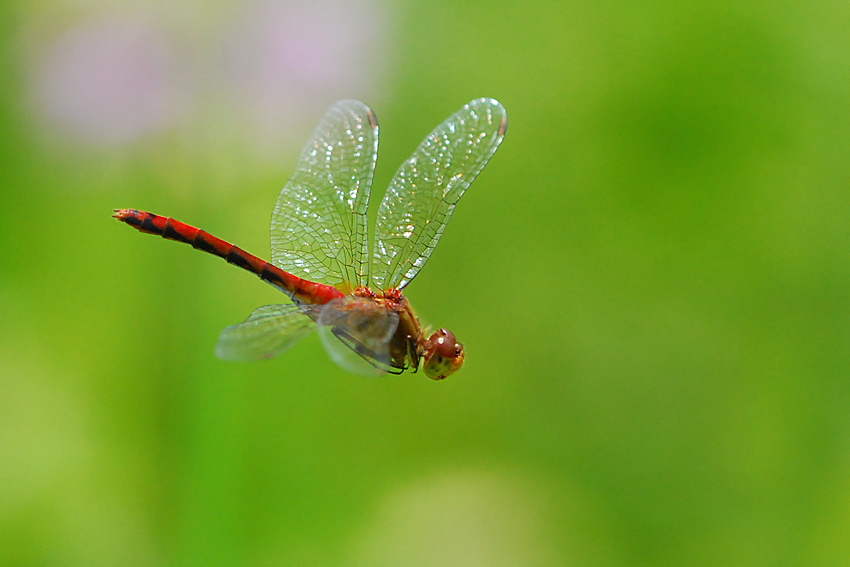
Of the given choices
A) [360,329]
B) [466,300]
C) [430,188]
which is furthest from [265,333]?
[466,300]

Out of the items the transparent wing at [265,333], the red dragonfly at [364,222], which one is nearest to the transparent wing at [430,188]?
the red dragonfly at [364,222]

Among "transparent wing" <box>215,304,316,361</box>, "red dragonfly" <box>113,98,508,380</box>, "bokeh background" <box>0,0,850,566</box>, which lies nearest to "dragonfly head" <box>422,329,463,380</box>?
"red dragonfly" <box>113,98,508,380</box>

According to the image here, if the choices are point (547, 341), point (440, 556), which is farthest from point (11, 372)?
point (547, 341)

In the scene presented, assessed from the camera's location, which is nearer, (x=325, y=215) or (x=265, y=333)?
(x=265, y=333)

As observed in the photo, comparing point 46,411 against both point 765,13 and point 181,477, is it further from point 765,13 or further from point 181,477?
point 765,13

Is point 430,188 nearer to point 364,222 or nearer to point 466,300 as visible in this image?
point 364,222

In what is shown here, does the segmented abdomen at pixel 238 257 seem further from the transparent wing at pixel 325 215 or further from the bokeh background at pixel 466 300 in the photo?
the bokeh background at pixel 466 300
